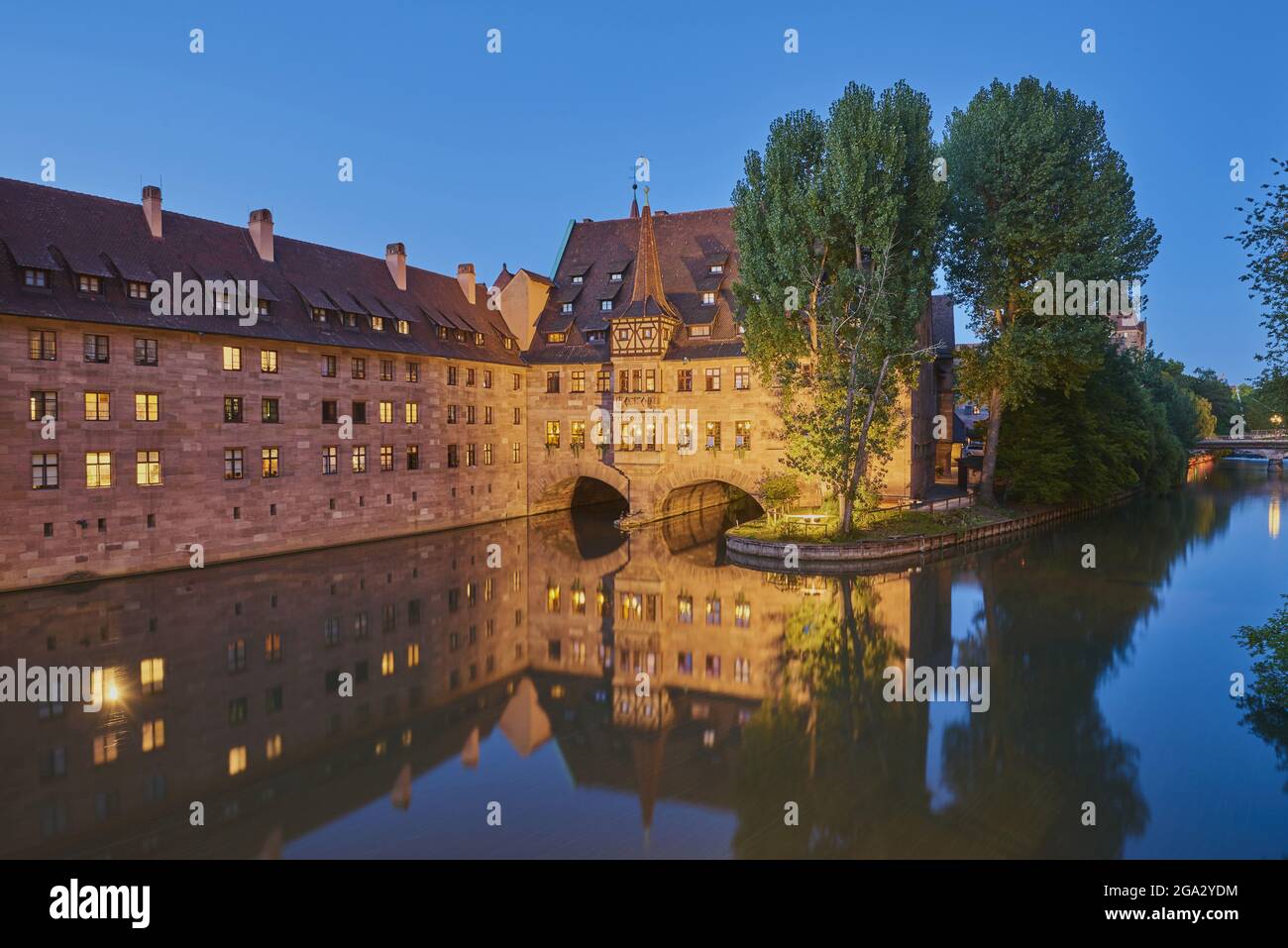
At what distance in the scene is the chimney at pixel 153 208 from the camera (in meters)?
24.3

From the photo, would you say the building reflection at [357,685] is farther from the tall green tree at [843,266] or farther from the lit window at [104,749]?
the tall green tree at [843,266]

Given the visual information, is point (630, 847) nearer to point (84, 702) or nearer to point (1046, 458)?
point (84, 702)

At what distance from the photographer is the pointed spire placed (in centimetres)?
3216

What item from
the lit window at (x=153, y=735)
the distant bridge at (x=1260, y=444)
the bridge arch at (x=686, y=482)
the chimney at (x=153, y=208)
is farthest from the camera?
the distant bridge at (x=1260, y=444)

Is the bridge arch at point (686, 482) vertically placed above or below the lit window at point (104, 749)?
above

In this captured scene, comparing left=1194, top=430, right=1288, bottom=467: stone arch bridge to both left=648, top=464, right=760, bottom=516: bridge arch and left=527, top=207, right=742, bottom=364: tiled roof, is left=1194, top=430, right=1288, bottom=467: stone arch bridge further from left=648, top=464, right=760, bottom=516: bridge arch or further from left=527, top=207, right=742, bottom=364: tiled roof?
left=527, top=207, right=742, bottom=364: tiled roof

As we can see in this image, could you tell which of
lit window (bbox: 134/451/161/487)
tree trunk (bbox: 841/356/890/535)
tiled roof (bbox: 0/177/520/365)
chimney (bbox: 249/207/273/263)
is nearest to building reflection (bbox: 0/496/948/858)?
lit window (bbox: 134/451/161/487)

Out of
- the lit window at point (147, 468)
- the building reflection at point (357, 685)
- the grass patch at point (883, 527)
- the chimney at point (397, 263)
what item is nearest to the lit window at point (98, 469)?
the lit window at point (147, 468)

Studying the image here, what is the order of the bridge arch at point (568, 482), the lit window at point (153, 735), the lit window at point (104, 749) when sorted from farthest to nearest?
the bridge arch at point (568, 482) → the lit window at point (153, 735) → the lit window at point (104, 749)

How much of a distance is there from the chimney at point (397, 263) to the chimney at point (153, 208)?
9439 millimetres

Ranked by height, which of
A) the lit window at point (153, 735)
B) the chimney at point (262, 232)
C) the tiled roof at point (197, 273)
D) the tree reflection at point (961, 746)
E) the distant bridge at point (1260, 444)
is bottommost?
the tree reflection at point (961, 746)

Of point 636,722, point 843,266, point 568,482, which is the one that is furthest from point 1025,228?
point 636,722

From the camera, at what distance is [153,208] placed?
24.4m

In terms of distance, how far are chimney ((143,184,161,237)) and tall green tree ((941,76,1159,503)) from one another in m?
28.3
